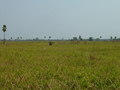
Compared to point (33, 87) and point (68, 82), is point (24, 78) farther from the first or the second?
point (68, 82)

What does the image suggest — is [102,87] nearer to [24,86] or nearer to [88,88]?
[88,88]

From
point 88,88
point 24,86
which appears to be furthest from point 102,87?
point 24,86

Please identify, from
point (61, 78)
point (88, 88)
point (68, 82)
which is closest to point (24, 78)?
point (61, 78)

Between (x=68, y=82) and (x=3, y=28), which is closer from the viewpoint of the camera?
(x=68, y=82)

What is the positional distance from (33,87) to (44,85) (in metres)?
0.32

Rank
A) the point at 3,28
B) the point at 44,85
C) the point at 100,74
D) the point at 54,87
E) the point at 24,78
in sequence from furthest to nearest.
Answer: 1. the point at 3,28
2. the point at 100,74
3. the point at 24,78
4. the point at 44,85
5. the point at 54,87

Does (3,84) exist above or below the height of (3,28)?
below

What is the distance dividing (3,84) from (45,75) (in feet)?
4.62

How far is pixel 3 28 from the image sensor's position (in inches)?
1786

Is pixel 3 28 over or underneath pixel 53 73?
over

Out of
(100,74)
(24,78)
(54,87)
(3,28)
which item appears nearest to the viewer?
(54,87)

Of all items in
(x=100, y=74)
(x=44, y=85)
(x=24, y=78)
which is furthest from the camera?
(x=100, y=74)

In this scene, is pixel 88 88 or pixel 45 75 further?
pixel 45 75

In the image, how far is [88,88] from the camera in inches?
134
